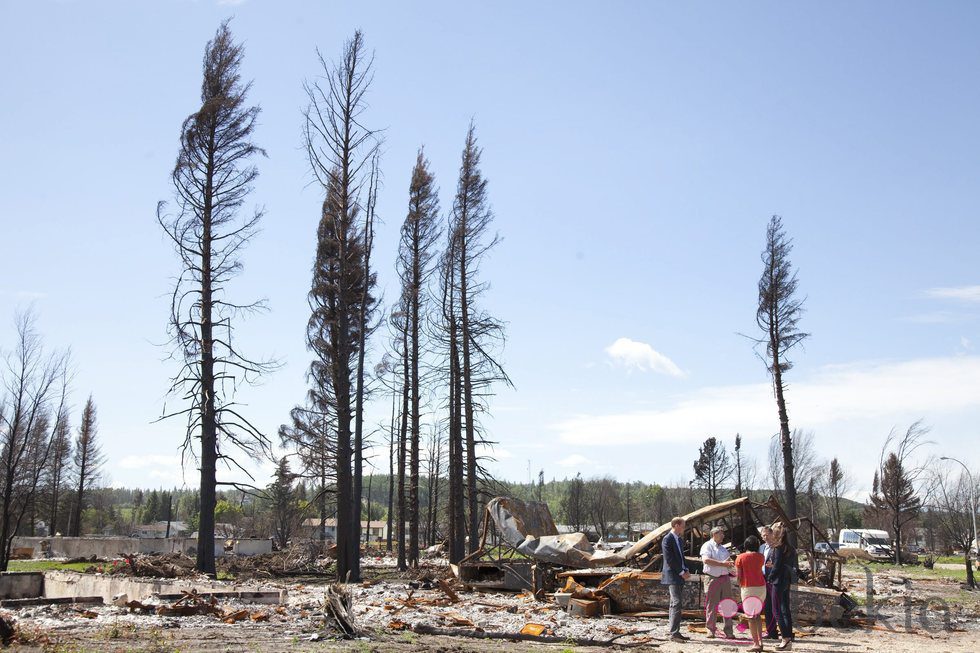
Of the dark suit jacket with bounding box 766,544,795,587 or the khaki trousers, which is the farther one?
the khaki trousers

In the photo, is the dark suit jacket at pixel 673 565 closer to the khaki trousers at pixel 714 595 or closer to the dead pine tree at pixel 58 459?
the khaki trousers at pixel 714 595

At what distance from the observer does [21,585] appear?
2027cm

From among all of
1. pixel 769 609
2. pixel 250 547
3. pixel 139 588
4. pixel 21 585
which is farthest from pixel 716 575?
pixel 250 547

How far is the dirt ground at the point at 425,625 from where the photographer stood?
1035 cm

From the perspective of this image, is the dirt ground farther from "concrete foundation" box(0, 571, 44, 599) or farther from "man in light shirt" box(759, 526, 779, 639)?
"concrete foundation" box(0, 571, 44, 599)

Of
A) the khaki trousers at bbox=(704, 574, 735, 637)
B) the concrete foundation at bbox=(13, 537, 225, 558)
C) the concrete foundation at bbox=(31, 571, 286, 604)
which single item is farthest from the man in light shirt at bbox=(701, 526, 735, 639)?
the concrete foundation at bbox=(13, 537, 225, 558)

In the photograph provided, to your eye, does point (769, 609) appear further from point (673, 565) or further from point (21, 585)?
point (21, 585)

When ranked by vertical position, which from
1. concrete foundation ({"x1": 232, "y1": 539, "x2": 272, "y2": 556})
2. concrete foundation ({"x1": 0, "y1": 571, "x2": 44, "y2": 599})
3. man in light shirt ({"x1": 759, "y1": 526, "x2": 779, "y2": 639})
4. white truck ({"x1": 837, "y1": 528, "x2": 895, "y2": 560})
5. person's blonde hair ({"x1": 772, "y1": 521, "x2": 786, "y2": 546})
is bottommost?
white truck ({"x1": 837, "y1": 528, "x2": 895, "y2": 560})

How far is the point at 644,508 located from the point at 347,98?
97.9m

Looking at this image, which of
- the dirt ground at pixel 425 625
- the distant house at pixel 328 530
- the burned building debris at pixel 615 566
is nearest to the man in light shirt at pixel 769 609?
the dirt ground at pixel 425 625

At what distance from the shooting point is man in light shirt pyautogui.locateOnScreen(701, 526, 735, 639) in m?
12.8

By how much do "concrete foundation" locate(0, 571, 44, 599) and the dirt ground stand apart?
7.16 m

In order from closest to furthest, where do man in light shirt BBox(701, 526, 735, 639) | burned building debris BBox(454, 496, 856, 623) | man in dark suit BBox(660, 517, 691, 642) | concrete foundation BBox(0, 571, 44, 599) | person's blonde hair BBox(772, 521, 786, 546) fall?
person's blonde hair BBox(772, 521, 786, 546)
man in dark suit BBox(660, 517, 691, 642)
man in light shirt BBox(701, 526, 735, 639)
burned building debris BBox(454, 496, 856, 623)
concrete foundation BBox(0, 571, 44, 599)

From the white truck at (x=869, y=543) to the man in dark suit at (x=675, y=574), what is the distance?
3729 cm
